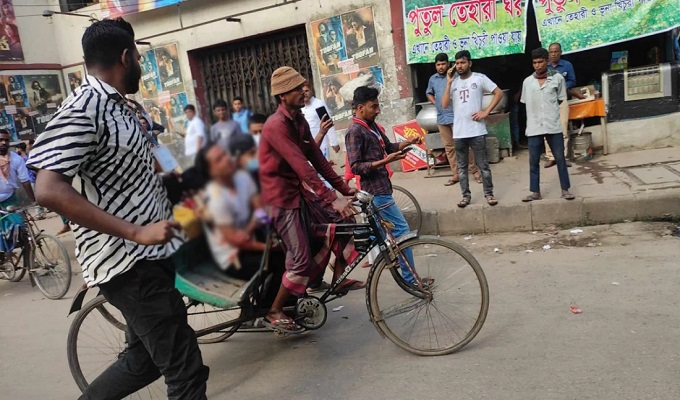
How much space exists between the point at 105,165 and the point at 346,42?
25.7 ft

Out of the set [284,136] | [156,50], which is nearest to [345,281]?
[284,136]

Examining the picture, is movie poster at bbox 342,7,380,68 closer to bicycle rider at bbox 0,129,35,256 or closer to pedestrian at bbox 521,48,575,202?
pedestrian at bbox 521,48,575,202

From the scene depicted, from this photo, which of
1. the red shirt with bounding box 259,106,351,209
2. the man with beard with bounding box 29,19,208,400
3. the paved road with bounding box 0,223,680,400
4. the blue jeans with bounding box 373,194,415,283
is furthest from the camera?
the blue jeans with bounding box 373,194,415,283

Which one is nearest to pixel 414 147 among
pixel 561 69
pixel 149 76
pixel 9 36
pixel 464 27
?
pixel 464 27

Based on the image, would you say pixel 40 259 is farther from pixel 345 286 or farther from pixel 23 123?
pixel 23 123

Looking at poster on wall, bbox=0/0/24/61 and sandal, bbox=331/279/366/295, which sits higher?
poster on wall, bbox=0/0/24/61

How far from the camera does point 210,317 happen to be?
377 centimetres

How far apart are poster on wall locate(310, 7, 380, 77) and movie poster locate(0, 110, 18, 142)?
26.0 ft

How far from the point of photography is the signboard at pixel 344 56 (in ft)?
30.2

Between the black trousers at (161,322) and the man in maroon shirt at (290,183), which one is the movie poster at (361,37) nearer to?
the man in maroon shirt at (290,183)

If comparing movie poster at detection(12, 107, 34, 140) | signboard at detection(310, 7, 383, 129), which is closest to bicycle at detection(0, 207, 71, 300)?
signboard at detection(310, 7, 383, 129)

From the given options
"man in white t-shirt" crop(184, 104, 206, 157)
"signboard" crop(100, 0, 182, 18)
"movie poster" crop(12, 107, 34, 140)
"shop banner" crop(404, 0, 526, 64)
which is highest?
"signboard" crop(100, 0, 182, 18)

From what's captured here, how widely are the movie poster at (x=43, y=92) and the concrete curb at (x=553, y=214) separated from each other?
1093 centimetres

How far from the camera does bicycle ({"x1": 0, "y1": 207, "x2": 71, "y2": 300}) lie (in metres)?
5.68
